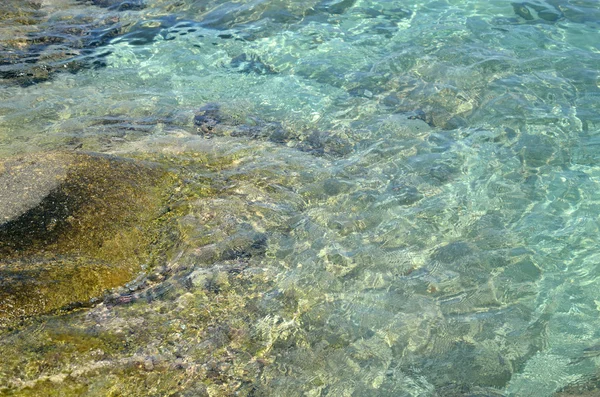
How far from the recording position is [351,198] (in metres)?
6.20

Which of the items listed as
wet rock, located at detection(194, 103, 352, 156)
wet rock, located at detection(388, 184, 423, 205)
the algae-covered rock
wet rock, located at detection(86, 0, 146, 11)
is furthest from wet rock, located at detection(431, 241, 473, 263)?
wet rock, located at detection(86, 0, 146, 11)

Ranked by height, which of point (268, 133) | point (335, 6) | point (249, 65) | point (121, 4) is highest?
point (121, 4)

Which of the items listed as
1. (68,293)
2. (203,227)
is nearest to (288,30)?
(203,227)

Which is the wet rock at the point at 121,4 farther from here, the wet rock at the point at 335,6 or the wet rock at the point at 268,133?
the wet rock at the point at 268,133

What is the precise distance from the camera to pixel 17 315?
3924mm

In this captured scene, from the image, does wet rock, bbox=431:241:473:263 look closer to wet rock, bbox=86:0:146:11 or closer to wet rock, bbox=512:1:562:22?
wet rock, bbox=512:1:562:22

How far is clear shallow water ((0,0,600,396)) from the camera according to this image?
165 inches

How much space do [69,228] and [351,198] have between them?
120 inches

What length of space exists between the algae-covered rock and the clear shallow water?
0.28 m

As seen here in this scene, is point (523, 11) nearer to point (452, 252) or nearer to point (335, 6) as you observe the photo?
point (335, 6)

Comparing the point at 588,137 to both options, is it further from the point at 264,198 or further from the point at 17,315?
the point at 17,315

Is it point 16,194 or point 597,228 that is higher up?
point 16,194

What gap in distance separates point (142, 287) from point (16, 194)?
141cm

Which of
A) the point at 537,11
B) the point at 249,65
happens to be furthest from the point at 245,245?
the point at 537,11
